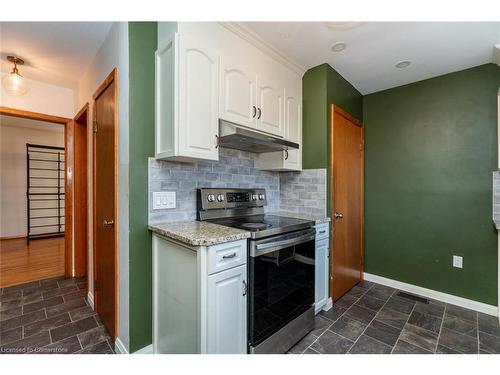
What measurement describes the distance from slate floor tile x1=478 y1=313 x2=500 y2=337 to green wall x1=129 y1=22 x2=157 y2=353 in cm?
266

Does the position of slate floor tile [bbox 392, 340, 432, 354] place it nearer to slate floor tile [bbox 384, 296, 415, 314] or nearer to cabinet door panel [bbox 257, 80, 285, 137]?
slate floor tile [bbox 384, 296, 415, 314]

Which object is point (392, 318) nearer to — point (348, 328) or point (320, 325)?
point (348, 328)

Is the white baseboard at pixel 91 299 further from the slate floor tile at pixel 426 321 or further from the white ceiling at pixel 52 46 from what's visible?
the slate floor tile at pixel 426 321

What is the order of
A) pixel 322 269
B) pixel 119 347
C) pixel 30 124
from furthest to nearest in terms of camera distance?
pixel 30 124
pixel 322 269
pixel 119 347

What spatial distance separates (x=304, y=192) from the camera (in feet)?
8.16

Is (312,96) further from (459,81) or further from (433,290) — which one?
(433,290)

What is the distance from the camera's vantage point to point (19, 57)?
88.4 inches

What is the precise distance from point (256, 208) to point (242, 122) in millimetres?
896

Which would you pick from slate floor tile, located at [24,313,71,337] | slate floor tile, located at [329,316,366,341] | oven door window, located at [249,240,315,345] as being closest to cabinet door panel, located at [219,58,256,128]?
oven door window, located at [249,240,315,345]

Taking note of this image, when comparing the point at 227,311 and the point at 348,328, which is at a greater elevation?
the point at 227,311

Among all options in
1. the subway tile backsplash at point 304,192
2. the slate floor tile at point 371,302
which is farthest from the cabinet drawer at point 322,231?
the slate floor tile at point 371,302

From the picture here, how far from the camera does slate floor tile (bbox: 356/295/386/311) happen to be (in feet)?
7.63

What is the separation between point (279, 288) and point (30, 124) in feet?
19.1

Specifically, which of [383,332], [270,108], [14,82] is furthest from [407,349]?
[14,82]
